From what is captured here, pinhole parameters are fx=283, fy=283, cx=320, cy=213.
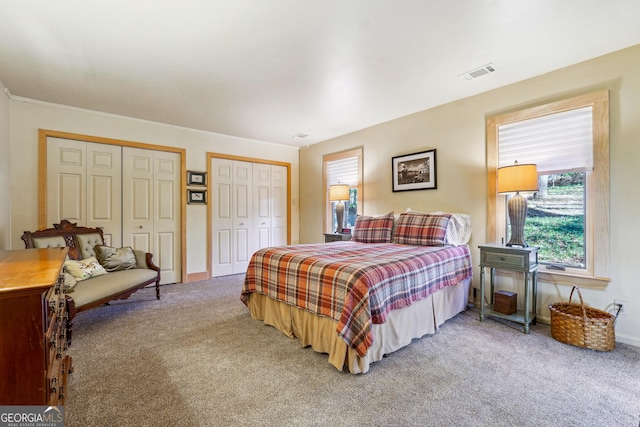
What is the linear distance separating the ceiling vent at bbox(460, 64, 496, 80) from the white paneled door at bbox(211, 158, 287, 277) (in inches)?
147

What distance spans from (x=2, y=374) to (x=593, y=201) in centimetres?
392

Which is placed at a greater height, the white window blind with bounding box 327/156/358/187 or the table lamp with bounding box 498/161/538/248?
the white window blind with bounding box 327/156/358/187

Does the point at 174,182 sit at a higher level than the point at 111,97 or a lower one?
lower

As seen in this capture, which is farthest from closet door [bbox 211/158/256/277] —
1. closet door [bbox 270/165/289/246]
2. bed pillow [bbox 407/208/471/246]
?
bed pillow [bbox 407/208/471/246]

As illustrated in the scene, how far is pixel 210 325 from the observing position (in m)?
2.80

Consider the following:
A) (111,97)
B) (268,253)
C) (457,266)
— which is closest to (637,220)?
(457,266)

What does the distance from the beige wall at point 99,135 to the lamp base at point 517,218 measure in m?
4.14

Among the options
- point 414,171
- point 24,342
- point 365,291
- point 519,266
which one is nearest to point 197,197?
point 414,171

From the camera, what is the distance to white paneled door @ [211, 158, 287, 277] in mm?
4965

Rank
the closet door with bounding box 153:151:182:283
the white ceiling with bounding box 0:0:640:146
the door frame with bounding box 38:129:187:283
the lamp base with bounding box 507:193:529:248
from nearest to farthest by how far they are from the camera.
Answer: the white ceiling with bounding box 0:0:640:146, the lamp base with bounding box 507:193:529:248, the door frame with bounding box 38:129:187:283, the closet door with bounding box 153:151:182:283

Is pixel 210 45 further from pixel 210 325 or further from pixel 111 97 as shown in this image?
pixel 210 325

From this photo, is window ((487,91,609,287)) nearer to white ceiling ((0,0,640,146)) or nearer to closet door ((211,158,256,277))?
white ceiling ((0,0,640,146))

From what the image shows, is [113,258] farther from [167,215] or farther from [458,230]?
[458,230]

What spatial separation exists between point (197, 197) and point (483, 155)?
422cm
